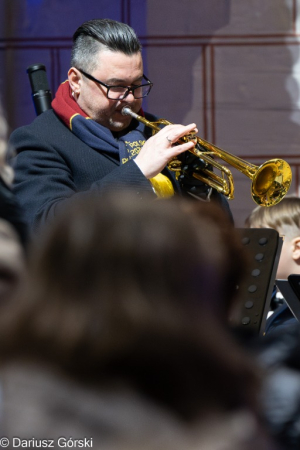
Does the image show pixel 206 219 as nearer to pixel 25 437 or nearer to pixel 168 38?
pixel 25 437

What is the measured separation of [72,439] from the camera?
2.99 feet

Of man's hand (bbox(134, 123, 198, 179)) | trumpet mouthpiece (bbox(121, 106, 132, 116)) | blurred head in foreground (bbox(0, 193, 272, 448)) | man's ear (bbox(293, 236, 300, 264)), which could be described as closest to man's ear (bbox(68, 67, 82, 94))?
trumpet mouthpiece (bbox(121, 106, 132, 116))

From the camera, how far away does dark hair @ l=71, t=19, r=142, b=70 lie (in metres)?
2.87

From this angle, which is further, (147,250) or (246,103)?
(246,103)

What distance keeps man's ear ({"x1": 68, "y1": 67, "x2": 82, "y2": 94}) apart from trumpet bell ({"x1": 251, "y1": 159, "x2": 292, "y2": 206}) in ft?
2.69

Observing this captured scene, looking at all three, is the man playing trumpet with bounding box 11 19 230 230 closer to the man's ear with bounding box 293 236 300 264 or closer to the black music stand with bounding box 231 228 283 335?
the man's ear with bounding box 293 236 300 264

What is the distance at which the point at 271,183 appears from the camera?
3213mm

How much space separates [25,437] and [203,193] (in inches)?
79.0

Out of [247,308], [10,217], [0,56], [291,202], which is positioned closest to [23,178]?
[10,217]

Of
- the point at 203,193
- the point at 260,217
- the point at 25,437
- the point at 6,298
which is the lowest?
the point at 260,217

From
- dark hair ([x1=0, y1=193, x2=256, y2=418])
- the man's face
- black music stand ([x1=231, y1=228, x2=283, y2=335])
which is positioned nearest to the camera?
dark hair ([x1=0, y1=193, x2=256, y2=418])

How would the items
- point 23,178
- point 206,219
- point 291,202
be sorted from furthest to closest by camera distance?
point 291,202
point 23,178
point 206,219

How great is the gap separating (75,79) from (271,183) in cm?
92

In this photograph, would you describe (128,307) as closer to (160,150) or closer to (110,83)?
(160,150)
